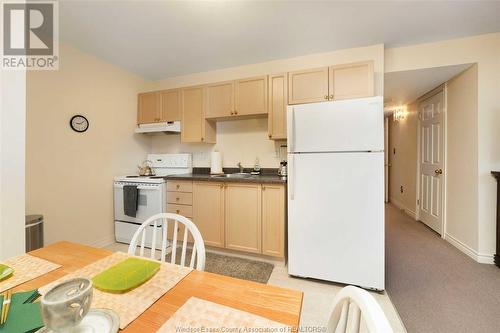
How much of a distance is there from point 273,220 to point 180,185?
4.15 feet

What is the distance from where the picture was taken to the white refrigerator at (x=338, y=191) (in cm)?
178

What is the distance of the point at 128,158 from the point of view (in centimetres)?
319

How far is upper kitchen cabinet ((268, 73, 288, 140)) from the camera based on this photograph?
2.54 m

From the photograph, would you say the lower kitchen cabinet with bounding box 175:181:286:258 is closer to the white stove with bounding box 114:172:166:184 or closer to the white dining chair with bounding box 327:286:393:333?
the white stove with bounding box 114:172:166:184

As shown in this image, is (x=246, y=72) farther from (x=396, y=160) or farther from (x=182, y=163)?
(x=396, y=160)

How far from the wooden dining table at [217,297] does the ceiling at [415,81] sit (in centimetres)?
297

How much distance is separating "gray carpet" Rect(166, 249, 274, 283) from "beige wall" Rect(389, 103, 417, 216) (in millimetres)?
3345

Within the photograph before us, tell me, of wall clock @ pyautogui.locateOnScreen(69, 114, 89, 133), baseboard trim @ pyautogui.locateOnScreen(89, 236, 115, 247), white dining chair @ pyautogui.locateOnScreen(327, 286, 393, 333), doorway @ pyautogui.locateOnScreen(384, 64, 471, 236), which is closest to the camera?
white dining chair @ pyautogui.locateOnScreen(327, 286, 393, 333)

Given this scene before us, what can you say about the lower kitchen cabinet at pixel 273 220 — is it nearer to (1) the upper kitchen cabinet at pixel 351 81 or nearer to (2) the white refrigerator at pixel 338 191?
(2) the white refrigerator at pixel 338 191

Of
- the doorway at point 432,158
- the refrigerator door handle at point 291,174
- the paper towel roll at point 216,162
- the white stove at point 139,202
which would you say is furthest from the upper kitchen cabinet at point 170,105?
the doorway at point 432,158

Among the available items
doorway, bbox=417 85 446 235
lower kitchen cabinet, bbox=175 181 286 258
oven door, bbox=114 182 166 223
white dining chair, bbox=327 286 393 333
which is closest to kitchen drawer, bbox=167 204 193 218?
lower kitchen cabinet, bbox=175 181 286 258

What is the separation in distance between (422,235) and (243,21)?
12.0ft

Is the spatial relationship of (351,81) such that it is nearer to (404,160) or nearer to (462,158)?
(462,158)

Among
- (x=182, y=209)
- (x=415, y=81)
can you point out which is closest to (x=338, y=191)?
(x=182, y=209)
